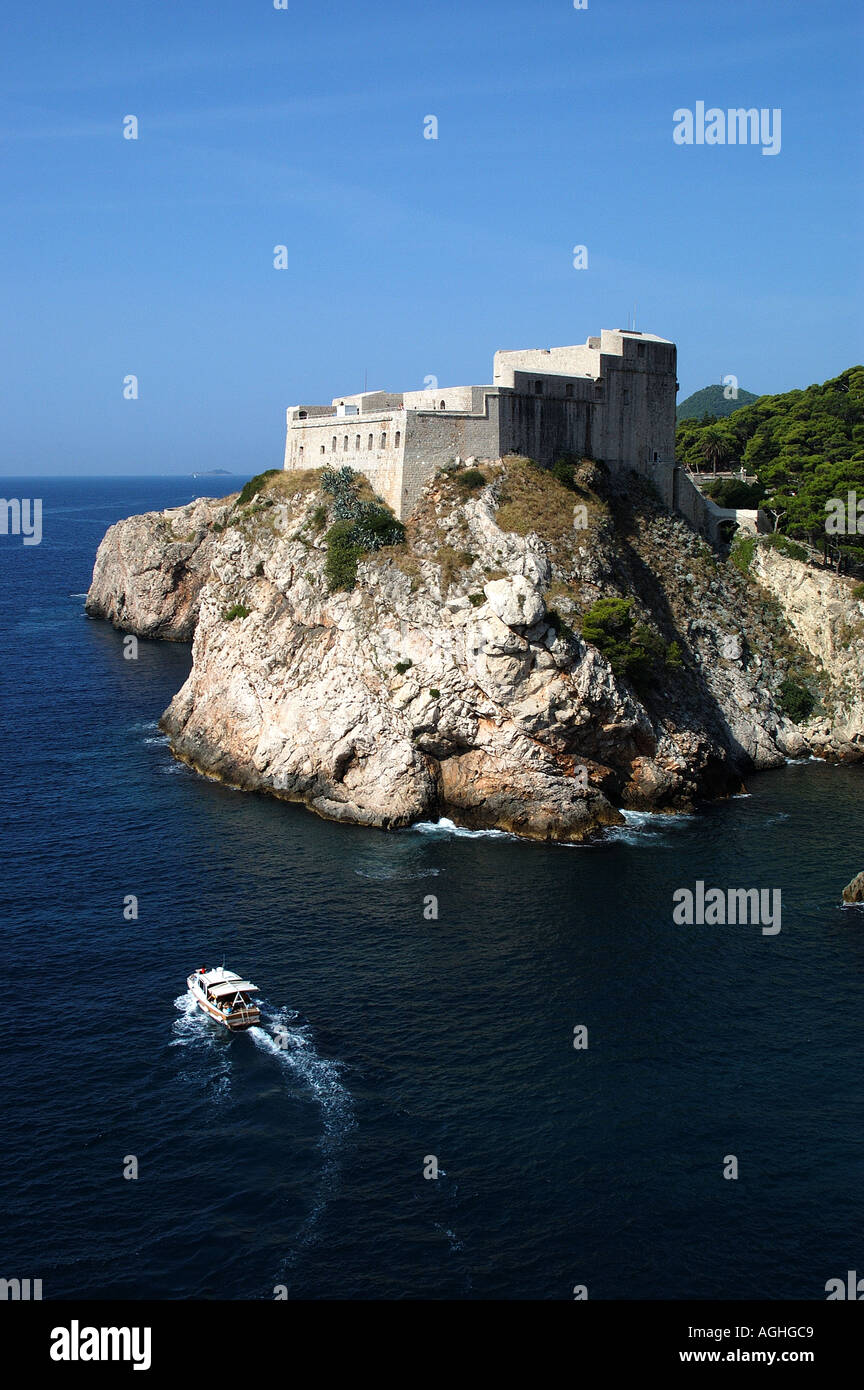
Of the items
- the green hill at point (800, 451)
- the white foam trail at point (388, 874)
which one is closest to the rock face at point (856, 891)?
the white foam trail at point (388, 874)

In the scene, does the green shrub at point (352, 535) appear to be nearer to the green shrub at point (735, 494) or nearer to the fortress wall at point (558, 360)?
the fortress wall at point (558, 360)

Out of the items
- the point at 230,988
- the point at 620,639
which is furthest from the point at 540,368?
the point at 230,988

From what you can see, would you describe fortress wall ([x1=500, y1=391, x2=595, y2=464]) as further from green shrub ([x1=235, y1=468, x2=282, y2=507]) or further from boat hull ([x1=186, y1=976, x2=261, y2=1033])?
boat hull ([x1=186, y1=976, x2=261, y2=1033])

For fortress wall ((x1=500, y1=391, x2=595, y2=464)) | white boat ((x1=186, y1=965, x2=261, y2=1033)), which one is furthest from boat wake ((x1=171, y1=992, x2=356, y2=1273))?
fortress wall ((x1=500, y1=391, x2=595, y2=464))

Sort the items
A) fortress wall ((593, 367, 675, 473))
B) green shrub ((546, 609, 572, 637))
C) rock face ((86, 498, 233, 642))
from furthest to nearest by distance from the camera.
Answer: rock face ((86, 498, 233, 642)), fortress wall ((593, 367, 675, 473)), green shrub ((546, 609, 572, 637))

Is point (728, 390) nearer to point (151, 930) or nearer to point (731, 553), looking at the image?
point (731, 553)
